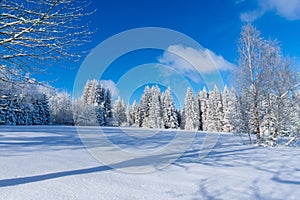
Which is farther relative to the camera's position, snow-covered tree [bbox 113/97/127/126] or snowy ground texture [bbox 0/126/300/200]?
snow-covered tree [bbox 113/97/127/126]

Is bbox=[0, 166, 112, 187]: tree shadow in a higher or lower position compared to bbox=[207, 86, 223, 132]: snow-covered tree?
lower

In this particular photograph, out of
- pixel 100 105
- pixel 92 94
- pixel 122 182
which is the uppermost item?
pixel 92 94

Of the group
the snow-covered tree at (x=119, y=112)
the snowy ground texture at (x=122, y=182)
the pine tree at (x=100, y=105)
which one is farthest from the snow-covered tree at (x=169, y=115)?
the snowy ground texture at (x=122, y=182)

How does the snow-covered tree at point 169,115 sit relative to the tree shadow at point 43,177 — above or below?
above

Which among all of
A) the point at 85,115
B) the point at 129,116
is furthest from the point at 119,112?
the point at 85,115

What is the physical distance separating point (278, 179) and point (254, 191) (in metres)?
1.22

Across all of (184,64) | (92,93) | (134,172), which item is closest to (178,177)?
(134,172)

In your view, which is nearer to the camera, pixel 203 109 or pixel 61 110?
pixel 61 110

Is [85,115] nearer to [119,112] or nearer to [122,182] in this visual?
[119,112]

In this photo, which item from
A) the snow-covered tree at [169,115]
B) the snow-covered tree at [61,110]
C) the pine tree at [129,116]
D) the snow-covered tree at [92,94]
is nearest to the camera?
the snow-covered tree at [92,94]

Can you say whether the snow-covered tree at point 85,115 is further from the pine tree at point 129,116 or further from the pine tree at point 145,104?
the pine tree at point 129,116

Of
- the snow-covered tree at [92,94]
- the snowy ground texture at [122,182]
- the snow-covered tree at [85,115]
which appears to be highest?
the snow-covered tree at [92,94]

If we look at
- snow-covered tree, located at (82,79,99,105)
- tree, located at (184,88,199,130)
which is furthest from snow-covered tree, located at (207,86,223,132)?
snow-covered tree, located at (82,79,99,105)

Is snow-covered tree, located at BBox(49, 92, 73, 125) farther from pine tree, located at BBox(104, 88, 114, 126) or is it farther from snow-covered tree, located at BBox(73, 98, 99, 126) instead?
pine tree, located at BBox(104, 88, 114, 126)
